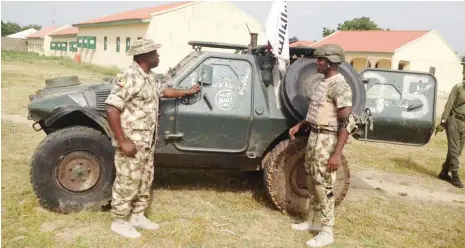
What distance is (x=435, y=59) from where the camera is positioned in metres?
28.6

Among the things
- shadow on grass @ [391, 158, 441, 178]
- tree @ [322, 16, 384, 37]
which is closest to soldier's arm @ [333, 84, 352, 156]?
shadow on grass @ [391, 158, 441, 178]

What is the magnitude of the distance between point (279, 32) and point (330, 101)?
1.01 meters

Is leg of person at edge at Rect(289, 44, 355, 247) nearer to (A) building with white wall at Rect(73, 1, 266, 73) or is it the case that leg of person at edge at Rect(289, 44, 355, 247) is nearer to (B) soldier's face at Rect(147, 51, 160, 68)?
(B) soldier's face at Rect(147, 51, 160, 68)

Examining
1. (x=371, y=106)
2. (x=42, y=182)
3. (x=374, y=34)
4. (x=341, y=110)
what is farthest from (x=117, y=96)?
(x=374, y=34)

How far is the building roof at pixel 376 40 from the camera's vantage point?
90.6 feet

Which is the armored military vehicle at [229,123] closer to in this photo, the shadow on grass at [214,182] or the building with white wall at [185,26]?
the shadow on grass at [214,182]

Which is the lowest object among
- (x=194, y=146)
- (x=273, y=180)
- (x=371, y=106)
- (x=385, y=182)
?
(x=385, y=182)

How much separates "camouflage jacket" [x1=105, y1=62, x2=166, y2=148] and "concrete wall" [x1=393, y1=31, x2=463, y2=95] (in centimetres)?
2527

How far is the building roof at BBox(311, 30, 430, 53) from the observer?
2761cm

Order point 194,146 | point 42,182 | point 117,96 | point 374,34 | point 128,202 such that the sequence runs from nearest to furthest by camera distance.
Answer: point 117,96
point 128,202
point 42,182
point 194,146
point 374,34

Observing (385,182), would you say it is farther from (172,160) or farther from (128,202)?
(128,202)

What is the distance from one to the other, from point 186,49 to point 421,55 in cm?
1520

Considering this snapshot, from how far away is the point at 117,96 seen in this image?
144 inches

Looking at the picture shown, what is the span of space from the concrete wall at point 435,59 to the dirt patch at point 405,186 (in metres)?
21.3
